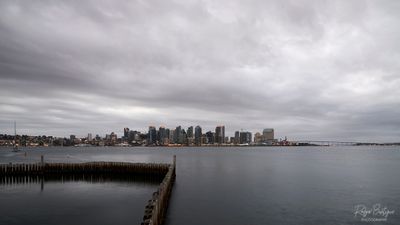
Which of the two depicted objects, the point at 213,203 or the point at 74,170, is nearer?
the point at 213,203

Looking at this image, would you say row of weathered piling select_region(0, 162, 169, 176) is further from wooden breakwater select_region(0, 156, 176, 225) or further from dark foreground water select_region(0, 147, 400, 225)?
dark foreground water select_region(0, 147, 400, 225)

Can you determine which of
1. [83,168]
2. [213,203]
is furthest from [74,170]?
[213,203]

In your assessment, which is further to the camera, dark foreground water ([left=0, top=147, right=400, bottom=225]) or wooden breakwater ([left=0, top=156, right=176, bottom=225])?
wooden breakwater ([left=0, top=156, right=176, bottom=225])

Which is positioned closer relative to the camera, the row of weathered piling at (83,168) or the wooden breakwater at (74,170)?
the wooden breakwater at (74,170)

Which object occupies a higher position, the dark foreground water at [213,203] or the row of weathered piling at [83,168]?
the row of weathered piling at [83,168]

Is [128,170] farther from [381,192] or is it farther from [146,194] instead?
[381,192]

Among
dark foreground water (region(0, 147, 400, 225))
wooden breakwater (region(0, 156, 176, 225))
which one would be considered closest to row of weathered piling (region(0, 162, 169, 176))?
wooden breakwater (region(0, 156, 176, 225))

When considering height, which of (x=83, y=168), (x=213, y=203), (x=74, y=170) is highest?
(x=83, y=168)

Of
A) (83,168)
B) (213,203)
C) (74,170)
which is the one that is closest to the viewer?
(213,203)

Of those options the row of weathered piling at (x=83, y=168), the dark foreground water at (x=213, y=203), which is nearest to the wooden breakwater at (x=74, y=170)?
the row of weathered piling at (x=83, y=168)

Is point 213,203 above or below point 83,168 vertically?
below

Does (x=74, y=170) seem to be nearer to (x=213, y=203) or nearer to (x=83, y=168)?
(x=83, y=168)

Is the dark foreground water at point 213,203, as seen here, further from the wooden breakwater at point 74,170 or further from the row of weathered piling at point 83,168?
the row of weathered piling at point 83,168

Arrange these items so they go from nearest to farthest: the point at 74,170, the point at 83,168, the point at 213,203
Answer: the point at 213,203 < the point at 74,170 < the point at 83,168
